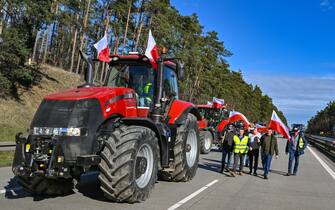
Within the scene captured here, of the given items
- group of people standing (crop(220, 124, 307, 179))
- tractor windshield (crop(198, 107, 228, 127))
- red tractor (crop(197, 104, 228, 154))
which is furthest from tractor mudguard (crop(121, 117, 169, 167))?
tractor windshield (crop(198, 107, 228, 127))

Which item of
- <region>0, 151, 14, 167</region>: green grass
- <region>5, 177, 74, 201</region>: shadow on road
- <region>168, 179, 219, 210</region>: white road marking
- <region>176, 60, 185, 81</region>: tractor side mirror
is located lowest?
<region>0, 151, 14, 167</region>: green grass

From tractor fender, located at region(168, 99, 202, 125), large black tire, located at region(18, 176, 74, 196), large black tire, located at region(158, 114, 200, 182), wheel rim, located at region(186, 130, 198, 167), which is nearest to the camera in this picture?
large black tire, located at region(18, 176, 74, 196)

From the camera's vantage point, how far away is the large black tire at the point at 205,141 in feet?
63.0

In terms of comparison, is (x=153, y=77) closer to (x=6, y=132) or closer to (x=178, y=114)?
(x=178, y=114)

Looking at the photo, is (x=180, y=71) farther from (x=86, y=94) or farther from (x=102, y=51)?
(x=86, y=94)

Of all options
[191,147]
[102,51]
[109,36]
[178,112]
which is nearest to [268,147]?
[191,147]

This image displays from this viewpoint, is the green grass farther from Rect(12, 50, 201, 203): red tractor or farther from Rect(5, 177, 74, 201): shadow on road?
Rect(12, 50, 201, 203): red tractor

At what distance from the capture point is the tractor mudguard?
7.13 meters

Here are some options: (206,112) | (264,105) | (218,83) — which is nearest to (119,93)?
(206,112)

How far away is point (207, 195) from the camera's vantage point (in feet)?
26.9

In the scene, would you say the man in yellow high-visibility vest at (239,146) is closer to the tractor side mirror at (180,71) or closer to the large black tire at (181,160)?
the large black tire at (181,160)

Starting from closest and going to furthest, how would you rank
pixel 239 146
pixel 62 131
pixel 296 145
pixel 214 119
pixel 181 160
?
pixel 62 131, pixel 181 160, pixel 239 146, pixel 296 145, pixel 214 119

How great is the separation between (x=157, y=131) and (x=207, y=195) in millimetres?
1991

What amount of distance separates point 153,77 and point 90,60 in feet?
4.83
